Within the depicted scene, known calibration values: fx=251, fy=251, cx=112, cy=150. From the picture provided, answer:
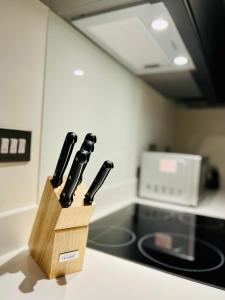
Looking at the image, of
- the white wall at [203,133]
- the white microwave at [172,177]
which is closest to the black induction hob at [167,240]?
the white microwave at [172,177]

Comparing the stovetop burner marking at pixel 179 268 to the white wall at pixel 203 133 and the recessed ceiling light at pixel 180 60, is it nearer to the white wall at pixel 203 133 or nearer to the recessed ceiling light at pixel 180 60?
the recessed ceiling light at pixel 180 60

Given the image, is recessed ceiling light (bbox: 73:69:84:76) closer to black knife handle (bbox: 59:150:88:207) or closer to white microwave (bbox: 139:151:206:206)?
black knife handle (bbox: 59:150:88:207)

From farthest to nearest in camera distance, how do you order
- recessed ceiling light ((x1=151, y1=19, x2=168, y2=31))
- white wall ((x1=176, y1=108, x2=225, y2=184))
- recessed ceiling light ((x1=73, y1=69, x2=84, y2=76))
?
1. white wall ((x1=176, y1=108, x2=225, y2=184))
2. recessed ceiling light ((x1=73, y1=69, x2=84, y2=76))
3. recessed ceiling light ((x1=151, y1=19, x2=168, y2=31))

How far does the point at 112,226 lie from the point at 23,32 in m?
0.70

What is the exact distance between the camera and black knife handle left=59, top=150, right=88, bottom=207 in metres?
0.48

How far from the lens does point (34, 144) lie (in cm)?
71

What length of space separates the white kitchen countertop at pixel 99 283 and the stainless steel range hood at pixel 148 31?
66 centimetres

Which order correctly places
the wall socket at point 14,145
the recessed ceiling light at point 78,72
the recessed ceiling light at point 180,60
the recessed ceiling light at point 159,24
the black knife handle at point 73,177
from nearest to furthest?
the black knife handle at point 73,177
the wall socket at point 14,145
the recessed ceiling light at point 159,24
the recessed ceiling light at point 78,72
the recessed ceiling light at point 180,60

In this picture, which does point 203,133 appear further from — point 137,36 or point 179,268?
point 179,268

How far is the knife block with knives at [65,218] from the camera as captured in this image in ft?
1.74

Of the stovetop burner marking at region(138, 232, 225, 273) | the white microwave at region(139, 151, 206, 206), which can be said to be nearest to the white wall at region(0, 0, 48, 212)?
the stovetop burner marking at region(138, 232, 225, 273)

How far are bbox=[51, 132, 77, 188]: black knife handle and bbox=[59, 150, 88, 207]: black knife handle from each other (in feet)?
0.16

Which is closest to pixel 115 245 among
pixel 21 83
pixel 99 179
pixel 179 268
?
pixel 179 268

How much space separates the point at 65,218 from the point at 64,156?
0.13 m
